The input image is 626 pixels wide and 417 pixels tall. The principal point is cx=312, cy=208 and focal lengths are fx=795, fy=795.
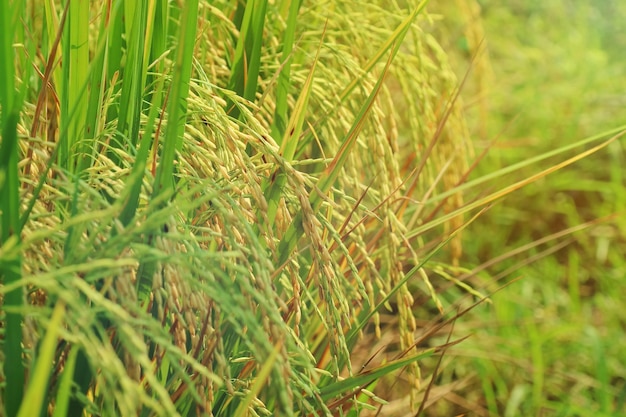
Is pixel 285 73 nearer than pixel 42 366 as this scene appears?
No

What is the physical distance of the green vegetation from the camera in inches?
31.9

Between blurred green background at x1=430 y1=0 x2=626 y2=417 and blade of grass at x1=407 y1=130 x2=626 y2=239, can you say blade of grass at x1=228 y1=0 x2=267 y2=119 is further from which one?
blurred green background at x1=430 y1=0 x2=626 y2=417

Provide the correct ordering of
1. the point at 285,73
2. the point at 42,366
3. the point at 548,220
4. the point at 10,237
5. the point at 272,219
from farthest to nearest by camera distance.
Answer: the point at 548,220
the point at 285,73
the point at 272,219
the point at 10,237
the point at 42,366

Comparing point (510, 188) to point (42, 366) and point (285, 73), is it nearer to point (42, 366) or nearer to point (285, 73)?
point (285, 73)

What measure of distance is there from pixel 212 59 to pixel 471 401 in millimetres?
1244

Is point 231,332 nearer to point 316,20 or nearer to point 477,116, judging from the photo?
point 316,20

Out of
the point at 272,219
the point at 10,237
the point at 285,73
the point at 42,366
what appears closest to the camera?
the point at 42,366

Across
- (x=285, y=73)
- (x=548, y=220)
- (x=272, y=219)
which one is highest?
(x=285, y=73)

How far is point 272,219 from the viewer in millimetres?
1126

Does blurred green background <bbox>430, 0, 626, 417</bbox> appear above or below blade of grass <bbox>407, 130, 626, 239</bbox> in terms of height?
below

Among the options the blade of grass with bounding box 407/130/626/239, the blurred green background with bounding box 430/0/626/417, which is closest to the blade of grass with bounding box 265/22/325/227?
the blade of grass with bounding box 407/130/626/239

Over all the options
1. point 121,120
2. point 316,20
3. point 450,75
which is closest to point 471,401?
point 450,75

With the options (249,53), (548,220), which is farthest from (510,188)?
(548,220)

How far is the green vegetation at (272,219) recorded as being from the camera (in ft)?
2.65
